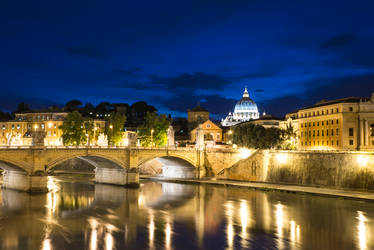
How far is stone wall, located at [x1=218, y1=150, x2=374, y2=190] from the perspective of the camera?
53.5m

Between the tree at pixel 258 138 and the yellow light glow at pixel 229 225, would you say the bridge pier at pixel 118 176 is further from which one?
the tree at pixel 258 138

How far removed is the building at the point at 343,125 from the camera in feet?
253

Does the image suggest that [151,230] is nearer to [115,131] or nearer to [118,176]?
[118,176]

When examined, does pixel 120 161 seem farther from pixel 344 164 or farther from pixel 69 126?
pixel 344 164

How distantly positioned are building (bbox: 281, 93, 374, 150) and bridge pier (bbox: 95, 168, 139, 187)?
4328cm

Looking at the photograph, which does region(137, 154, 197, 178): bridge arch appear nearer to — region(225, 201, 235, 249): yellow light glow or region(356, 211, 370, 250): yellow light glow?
region(225, 201, 235, 249): yellow light glow

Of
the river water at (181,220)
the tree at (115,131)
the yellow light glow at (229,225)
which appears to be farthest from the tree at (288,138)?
the yellow light glow at (229,225)

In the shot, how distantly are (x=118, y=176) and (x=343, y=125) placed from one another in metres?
46.0

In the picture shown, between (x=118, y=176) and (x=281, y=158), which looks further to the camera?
(x=281, y=158)

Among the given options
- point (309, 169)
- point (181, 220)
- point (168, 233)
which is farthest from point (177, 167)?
point (168, 233)

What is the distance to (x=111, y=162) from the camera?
59.9 meters

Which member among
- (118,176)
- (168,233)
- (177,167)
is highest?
(177,167)

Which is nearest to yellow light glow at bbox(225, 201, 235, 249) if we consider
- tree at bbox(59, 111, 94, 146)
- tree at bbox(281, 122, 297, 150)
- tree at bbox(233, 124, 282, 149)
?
tree at bbox(233, 124, 282, 149)

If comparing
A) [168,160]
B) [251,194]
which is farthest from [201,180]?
[251,194]
